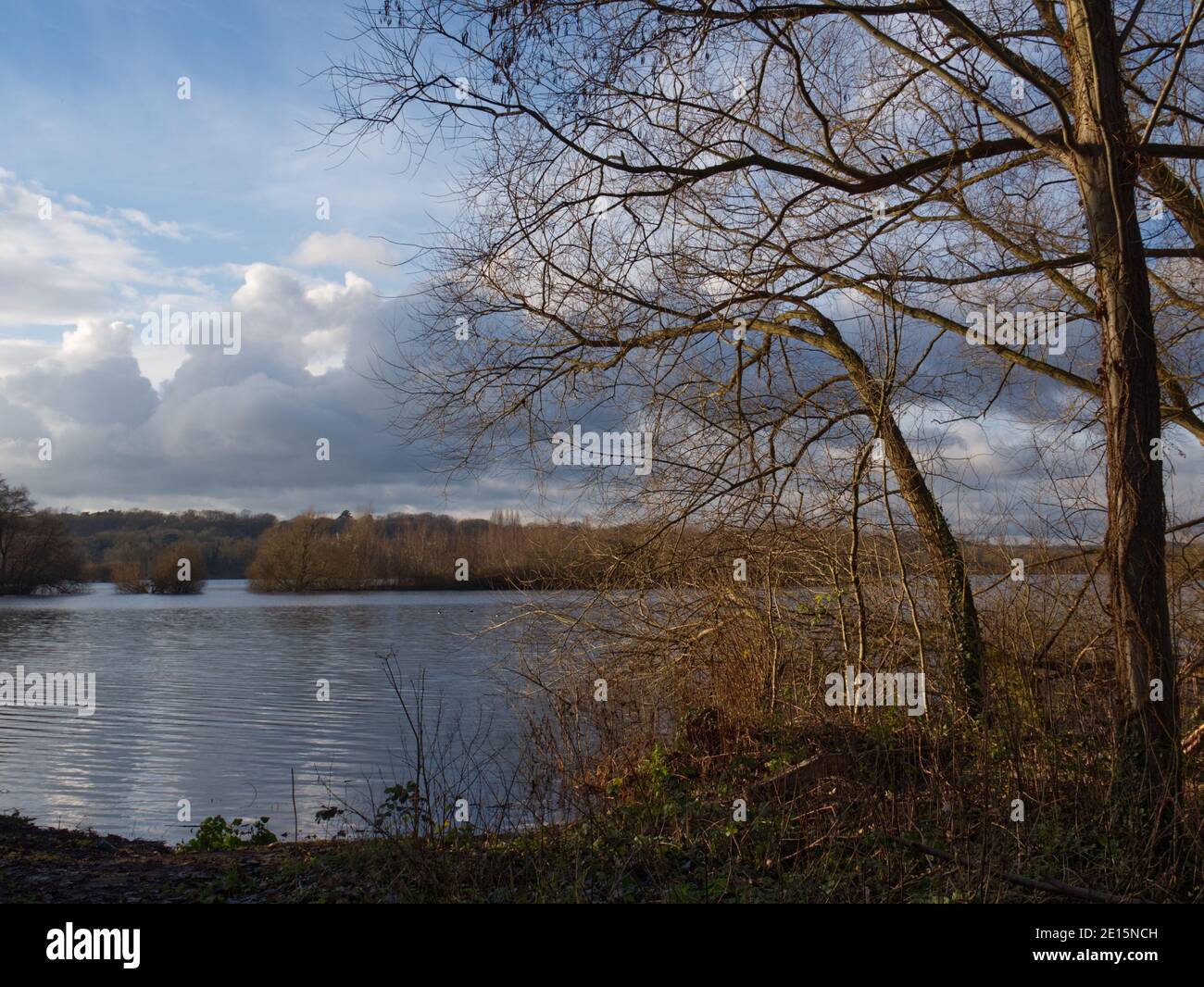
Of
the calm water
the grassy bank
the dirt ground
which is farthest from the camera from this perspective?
the calm water

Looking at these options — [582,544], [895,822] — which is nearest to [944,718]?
[895,822]

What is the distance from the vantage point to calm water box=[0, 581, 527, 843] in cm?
1116

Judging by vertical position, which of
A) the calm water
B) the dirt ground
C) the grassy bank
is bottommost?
the calm water

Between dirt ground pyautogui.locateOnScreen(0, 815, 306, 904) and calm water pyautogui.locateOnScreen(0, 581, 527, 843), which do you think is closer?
dirt ground pyautogui.locateOnScreen(0, 815, 306, 904)

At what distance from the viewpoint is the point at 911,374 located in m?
8.70

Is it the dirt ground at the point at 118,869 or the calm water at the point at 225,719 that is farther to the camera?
the calm water at the point at 225,719

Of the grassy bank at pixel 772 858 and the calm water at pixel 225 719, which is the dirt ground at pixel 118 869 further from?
the calm water at pixel 225 719

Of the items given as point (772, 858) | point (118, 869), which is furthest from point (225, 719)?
point (772, 858)

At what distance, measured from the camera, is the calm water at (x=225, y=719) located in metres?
11.2

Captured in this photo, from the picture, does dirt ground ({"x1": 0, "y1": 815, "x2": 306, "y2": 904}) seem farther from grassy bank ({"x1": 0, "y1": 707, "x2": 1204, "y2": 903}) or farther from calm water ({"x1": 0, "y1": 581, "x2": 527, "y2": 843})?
calm water ({"x1": 0, "y1": 581, "x2": 527, "y2": 843})

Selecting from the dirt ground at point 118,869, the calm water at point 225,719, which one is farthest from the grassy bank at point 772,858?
the calm water at point 225,719

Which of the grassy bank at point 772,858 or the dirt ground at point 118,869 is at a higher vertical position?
the grassy bank at point 772,858

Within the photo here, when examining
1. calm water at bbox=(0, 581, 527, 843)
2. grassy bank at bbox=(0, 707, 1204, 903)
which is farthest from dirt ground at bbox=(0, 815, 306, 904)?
calm water at bbox=(0, 581, 527, 843)

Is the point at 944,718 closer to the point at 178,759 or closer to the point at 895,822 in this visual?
the point at 895,822
